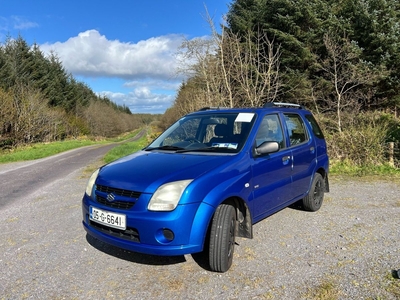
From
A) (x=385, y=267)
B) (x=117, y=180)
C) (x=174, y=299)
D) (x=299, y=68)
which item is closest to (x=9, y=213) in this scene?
(x=117, y=180)

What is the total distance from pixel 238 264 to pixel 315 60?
17536mm

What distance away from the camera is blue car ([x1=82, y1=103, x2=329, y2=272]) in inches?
113

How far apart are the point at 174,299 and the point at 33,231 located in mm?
3001

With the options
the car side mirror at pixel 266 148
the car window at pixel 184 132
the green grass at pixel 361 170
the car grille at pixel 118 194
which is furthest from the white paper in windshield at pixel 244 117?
the green grass at pixel 361 170

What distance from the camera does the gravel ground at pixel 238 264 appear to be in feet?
9.54

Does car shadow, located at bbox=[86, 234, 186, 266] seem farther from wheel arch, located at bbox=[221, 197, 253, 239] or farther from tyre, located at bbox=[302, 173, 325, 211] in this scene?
tyre, located at bbox=[302, 173, 325, 211]

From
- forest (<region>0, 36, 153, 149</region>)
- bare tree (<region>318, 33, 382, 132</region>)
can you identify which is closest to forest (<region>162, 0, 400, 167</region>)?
bare tree (<region>318, 33, 382, 132</region>)

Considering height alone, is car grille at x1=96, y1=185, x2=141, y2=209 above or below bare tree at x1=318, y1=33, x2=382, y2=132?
below

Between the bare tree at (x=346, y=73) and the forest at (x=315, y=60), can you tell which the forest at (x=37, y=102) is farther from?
the bare tree at (x=346, y=73)

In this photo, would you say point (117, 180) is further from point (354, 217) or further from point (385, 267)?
point (354, 217)

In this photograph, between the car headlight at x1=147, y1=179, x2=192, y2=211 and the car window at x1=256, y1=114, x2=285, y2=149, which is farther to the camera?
the car window at x1=256, y1=114, x2=285, y2=149

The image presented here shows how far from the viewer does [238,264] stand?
136 inches

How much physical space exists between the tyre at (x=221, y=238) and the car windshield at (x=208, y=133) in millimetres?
810

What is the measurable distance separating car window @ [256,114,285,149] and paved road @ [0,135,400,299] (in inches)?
53.5
